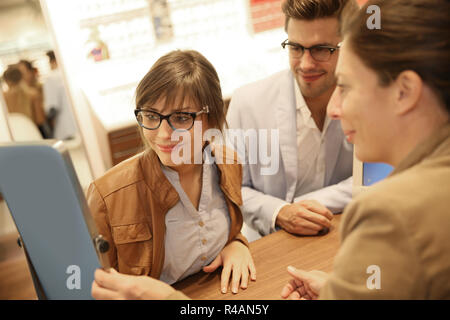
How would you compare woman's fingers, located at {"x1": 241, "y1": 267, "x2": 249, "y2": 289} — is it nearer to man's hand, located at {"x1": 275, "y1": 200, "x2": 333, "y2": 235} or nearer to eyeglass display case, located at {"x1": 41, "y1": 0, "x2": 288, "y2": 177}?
man's hand, located at {"x1": 275, "y1": 200, "x2": 333, "y2": 235}

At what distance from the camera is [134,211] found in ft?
4.30

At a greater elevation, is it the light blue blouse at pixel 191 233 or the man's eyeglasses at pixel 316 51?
the man's eyeglasses at pixel 316 51

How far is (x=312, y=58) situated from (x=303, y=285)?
944 millimetres

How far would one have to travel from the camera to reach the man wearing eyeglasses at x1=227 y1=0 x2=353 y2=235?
1.68 meters

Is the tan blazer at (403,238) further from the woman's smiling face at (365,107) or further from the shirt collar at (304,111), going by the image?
the shirt collar at (304,111)

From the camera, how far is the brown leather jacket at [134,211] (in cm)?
129

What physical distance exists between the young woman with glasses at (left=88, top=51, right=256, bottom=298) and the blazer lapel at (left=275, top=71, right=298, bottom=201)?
47 cm

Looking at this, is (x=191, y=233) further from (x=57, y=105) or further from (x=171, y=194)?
(x=57, y=105)

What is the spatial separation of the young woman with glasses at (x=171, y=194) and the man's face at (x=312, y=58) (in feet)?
1.59

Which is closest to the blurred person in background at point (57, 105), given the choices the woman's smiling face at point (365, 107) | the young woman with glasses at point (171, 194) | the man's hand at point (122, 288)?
the young woman with glasses at point (171, 194)

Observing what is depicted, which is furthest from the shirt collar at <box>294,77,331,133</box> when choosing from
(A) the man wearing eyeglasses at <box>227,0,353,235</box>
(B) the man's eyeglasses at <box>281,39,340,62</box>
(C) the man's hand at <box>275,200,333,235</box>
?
(C) the man's hand at <box>275,200,333,235</box>
